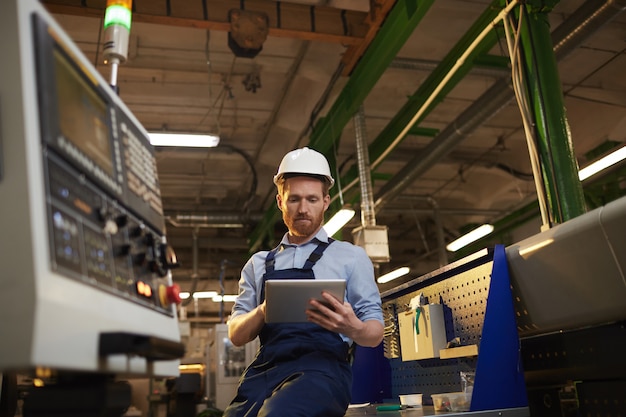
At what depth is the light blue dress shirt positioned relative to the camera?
2.05 metres

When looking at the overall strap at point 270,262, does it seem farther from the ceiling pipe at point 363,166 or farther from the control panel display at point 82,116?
the ceiling pipe at point 363,166

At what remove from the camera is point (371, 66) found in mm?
4973

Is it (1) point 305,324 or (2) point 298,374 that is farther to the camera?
(1) point 305,324

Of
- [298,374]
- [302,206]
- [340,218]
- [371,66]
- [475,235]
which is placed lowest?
[298,374]

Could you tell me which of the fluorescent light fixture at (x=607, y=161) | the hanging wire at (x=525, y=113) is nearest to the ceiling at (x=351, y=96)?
the hanging wire at (x=525, y=113)

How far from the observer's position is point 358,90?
17.3ft

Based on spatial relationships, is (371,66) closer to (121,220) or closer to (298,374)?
Result: (298,374)

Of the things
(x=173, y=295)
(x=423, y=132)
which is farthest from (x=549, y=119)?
(x=423, y=132)

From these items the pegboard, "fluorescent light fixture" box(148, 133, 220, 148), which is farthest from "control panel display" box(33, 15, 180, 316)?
"fluorescent light fixture" box(148, 133, 220, 148)

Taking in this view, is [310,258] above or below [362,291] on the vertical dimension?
above

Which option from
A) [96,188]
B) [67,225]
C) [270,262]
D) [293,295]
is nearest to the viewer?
[67,225]

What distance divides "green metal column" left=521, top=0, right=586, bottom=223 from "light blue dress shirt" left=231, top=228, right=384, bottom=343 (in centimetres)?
148

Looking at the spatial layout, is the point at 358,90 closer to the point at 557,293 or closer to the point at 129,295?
the point at 557,293

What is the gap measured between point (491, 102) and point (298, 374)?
14.9 ft
